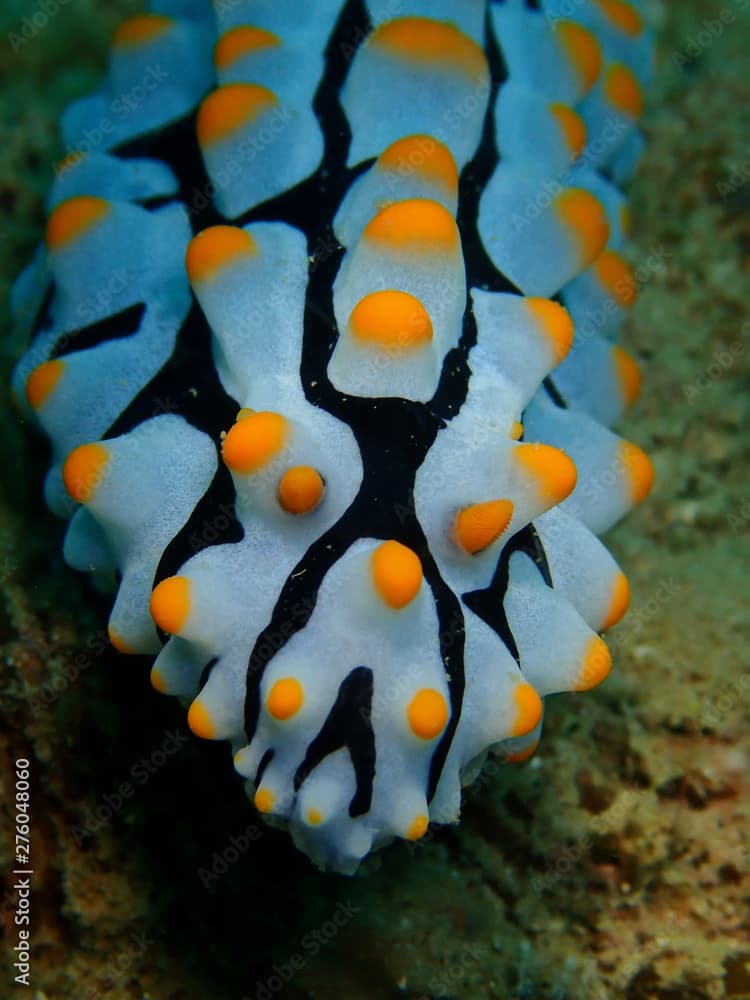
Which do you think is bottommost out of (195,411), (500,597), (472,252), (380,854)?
(380,854)

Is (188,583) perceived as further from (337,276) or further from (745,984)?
(745,984)

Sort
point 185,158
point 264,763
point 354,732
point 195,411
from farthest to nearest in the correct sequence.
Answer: point 185,158, point 195,411, point 264,763, point 354,732

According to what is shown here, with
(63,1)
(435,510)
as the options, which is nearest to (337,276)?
(435,510)

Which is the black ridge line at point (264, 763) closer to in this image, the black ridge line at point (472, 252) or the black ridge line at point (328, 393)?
the black ridge line at point (328, 393)

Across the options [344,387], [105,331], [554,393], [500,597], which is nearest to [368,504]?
[344,387]

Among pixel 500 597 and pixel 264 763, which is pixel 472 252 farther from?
pixel 264 763
